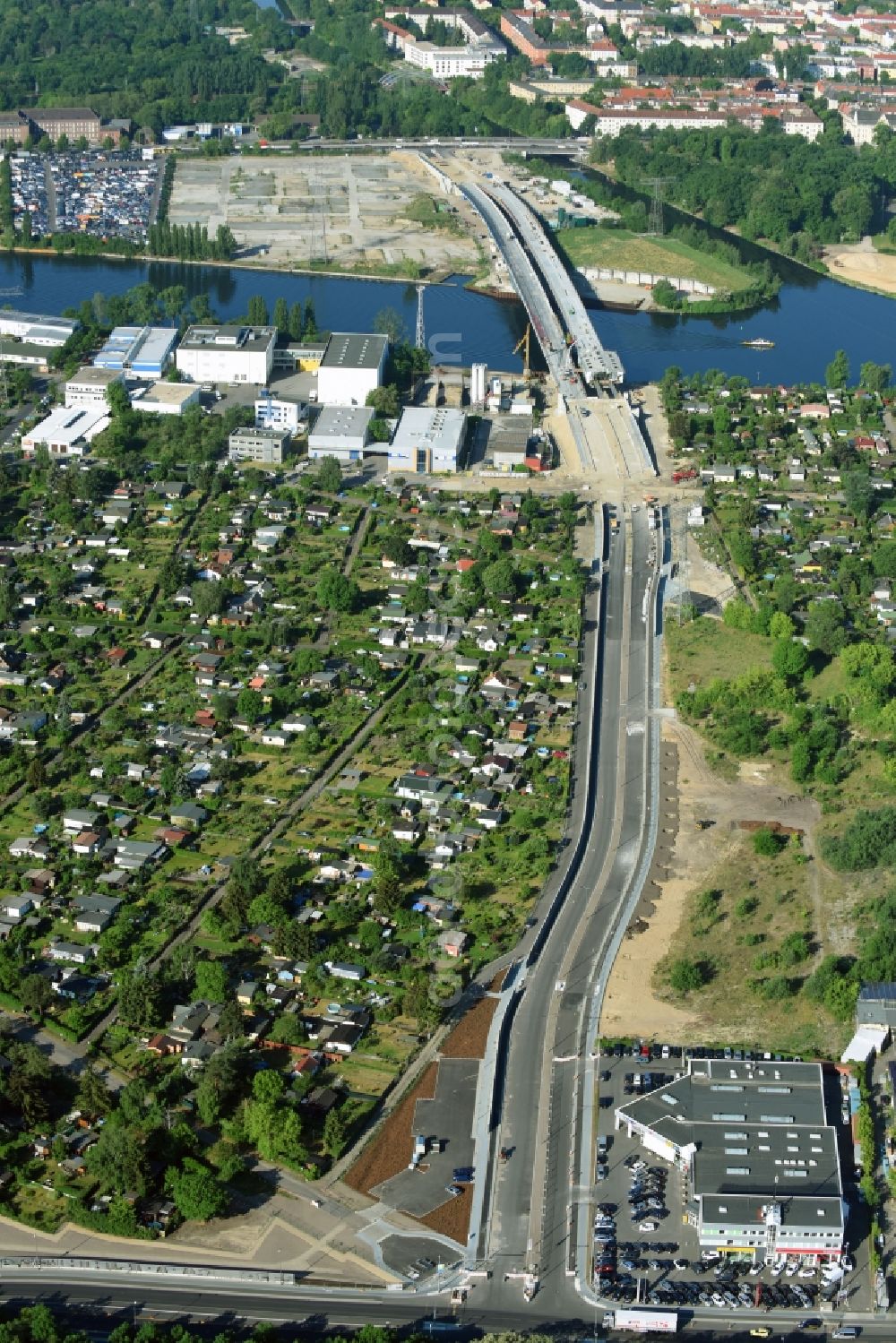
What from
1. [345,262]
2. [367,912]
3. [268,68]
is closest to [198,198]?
[345,262]

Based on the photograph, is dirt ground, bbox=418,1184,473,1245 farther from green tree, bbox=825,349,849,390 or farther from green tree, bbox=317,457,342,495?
green tree, bbox=825,349,849,390

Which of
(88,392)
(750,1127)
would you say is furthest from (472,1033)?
(88,392)

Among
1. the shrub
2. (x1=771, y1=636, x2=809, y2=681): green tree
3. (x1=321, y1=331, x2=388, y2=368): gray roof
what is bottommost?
the shrub

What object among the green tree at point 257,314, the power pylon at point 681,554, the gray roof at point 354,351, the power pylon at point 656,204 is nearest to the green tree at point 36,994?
the power pylon at point 681,554

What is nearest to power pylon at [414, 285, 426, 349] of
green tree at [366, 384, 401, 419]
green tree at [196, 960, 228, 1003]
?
green tree at [366, 384, 401, 419]

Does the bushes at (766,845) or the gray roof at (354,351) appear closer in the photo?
the bushes at (766,845)

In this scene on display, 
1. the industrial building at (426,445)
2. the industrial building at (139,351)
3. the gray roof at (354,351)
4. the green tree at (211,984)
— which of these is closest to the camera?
the green tree at (211,984)

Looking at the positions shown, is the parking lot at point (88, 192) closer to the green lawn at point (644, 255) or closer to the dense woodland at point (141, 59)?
the dense woodland at point (141, 59)
